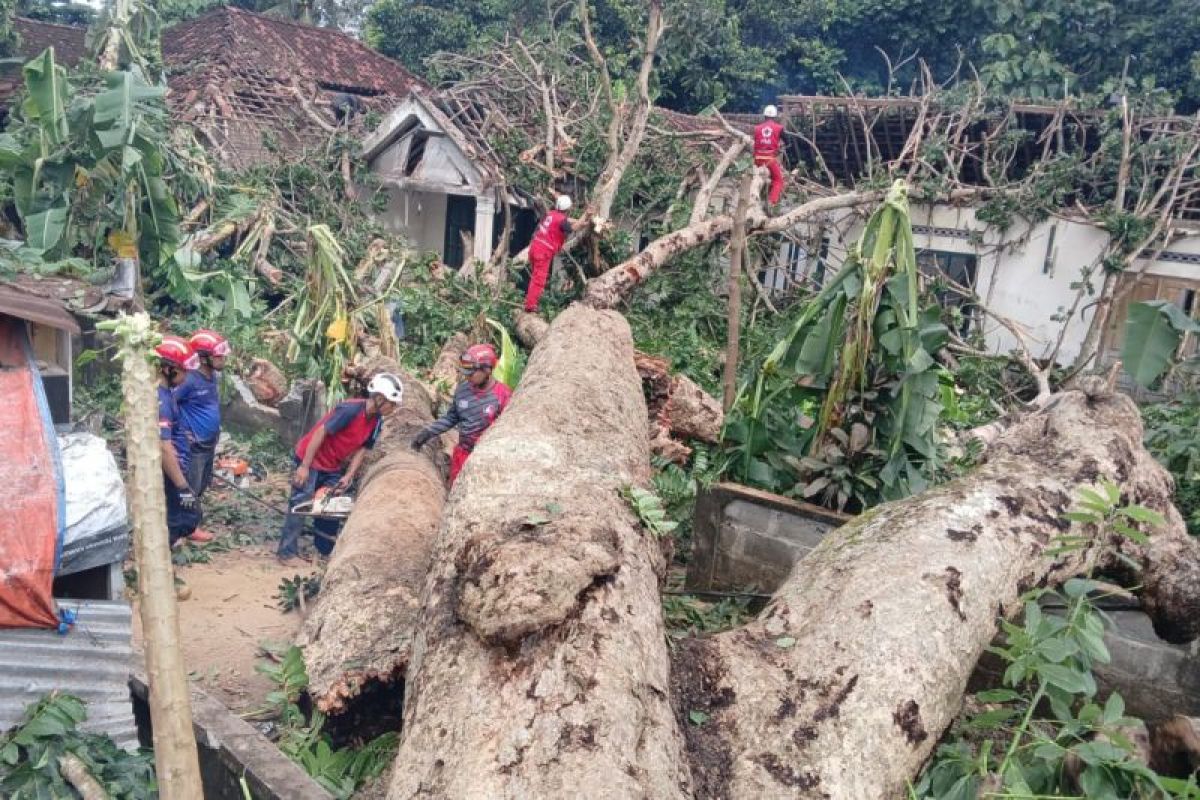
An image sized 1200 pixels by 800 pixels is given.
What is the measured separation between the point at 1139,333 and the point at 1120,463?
2.07ft

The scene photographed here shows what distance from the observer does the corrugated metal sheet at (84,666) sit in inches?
142

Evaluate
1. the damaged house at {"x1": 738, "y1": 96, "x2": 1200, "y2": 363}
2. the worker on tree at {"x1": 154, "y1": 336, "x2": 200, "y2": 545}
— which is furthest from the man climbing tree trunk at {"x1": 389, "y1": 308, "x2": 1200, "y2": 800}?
the damaged house at {"x1": 738, "y1": 96, "x2": 1200, "y2": 363}

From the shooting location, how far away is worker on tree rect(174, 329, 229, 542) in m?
6.27

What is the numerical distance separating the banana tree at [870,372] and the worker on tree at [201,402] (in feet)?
12.2

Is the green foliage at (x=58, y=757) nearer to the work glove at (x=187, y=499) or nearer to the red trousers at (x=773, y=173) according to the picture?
the work glove at (x=187, y=499)

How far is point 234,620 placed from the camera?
5.64 m

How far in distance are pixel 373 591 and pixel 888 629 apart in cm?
232

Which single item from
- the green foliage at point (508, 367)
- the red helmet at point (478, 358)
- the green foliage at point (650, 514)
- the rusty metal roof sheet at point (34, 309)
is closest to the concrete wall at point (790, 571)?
the green foliage at point (650, 514)

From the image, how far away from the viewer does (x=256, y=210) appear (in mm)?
11453

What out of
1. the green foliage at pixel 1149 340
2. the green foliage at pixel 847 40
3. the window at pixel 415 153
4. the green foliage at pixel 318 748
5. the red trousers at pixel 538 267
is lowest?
the green foliage at pixel 318 748

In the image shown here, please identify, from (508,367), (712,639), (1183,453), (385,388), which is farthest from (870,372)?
(508,367)

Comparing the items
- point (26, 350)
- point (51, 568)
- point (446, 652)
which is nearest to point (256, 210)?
point (26, 350)

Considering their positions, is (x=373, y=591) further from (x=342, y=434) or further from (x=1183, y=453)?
(x=1183, y=453)

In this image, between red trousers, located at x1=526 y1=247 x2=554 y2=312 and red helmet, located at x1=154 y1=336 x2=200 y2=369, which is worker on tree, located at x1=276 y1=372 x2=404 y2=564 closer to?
red helmet, located at x1=154 y1=336 x2=200 y2=369
